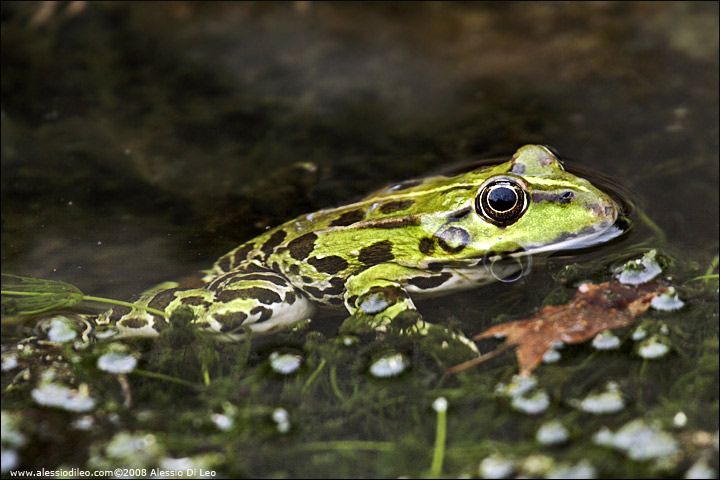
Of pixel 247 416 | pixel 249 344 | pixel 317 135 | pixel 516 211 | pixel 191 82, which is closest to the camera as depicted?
pixel 247 416

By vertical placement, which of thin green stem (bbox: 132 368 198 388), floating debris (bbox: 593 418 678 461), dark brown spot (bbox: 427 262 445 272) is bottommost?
floating debris (bbox: 593 418 678 461)

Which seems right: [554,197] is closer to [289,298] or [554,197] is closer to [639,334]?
[639,334]

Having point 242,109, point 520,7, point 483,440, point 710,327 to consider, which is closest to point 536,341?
point 483,440

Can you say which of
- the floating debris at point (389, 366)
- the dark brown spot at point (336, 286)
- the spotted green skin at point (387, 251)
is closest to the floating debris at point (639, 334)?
the spotted green skin at point (387, 251)

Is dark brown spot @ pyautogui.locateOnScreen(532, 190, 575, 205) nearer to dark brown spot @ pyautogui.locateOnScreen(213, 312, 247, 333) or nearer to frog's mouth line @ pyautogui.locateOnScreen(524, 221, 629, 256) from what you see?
frog's mouth line @ pyautogui.locateOnScreen(524, 221, 629, 256)

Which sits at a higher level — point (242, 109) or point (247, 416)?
point (242, 109)

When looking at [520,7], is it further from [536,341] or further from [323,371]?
[323,371]

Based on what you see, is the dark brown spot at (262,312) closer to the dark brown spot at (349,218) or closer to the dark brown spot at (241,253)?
the dark brown spot at (241,253)

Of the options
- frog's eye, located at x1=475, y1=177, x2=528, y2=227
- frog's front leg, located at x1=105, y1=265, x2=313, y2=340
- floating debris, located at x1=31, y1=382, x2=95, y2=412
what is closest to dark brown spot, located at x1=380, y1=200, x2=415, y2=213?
frog's eye, located at x1=475, y1=177, x2=528, y2=227

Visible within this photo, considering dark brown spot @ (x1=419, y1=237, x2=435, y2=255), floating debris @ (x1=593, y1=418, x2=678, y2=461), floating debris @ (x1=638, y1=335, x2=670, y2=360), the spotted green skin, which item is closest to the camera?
floating debris @ (x1=593, y1=418, x2=678, y2=461)
